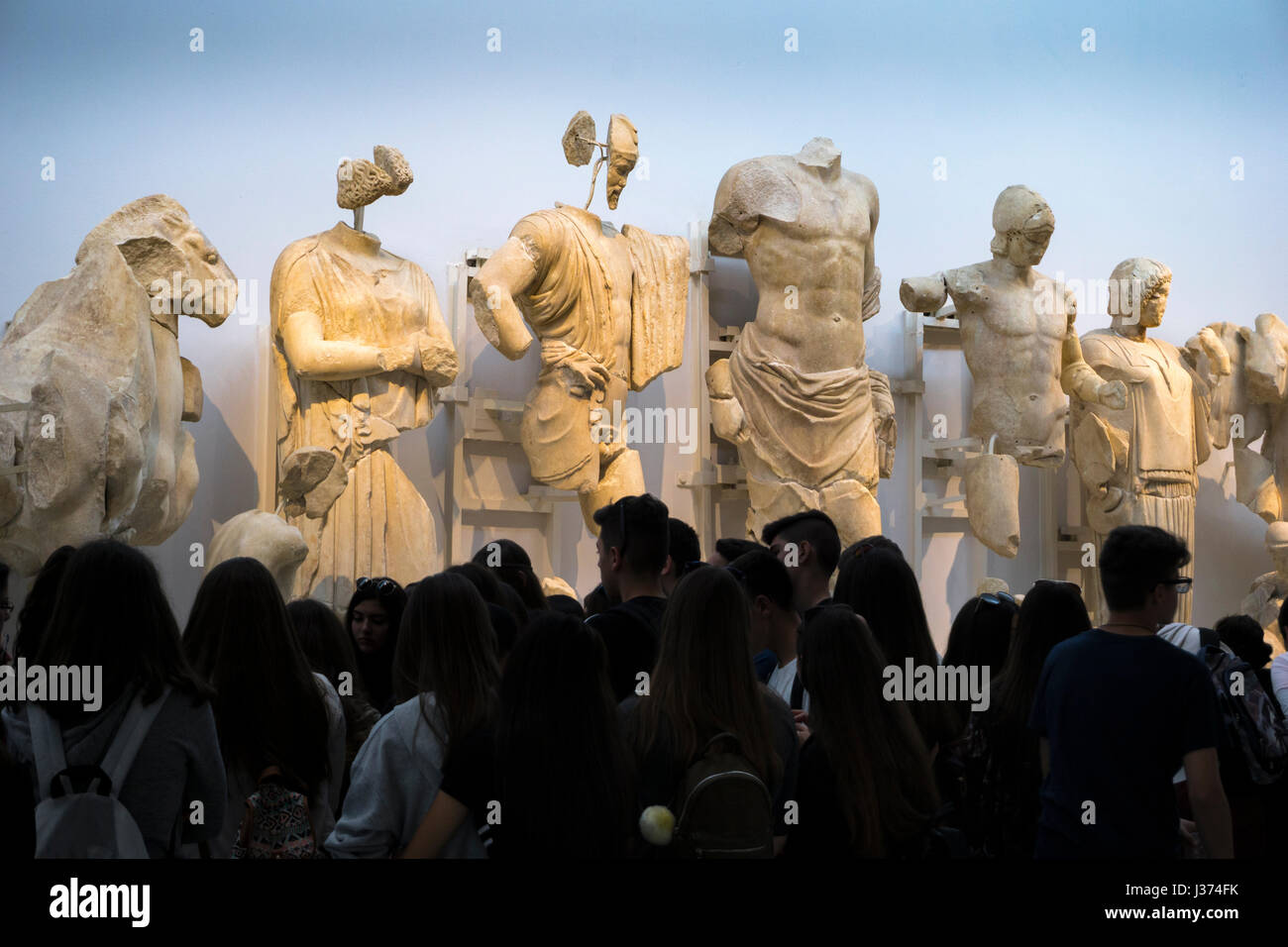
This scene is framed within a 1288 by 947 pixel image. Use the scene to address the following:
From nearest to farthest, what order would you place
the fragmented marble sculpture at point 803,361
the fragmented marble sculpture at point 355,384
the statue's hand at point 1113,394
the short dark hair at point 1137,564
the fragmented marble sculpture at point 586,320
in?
1. the short dark hair at point 1137,564
2. the fragmented marble sculpture at point 355,384
3. the fragmented marble sculpture at point 586,320
4. the fragmented marble sculpture at point 803,361
5. the statue's hand at point 1113,394

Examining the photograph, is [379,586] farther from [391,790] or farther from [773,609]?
[391,790]

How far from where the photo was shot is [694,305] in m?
9.56

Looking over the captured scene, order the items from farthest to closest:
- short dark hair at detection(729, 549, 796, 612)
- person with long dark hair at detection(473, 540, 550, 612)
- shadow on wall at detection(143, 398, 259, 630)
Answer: shadow on wall at detection(143, 398, 259, 630), person with long dark hair at detection(473, 540, 550, 612), short dark hair at detection(729, 549, 796, 612)

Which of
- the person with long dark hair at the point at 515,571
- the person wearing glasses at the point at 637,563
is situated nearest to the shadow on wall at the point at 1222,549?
the person with long dark hair at the point at 515,571

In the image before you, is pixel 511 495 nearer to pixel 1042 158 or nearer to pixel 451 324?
pixel 451 324

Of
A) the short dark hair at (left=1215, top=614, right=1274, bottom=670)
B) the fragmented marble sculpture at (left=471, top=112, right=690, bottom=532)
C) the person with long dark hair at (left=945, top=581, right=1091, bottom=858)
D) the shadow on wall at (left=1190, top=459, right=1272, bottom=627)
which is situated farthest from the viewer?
the shadow on wall at (left=1190, top=459, right=1272, bottom=627)

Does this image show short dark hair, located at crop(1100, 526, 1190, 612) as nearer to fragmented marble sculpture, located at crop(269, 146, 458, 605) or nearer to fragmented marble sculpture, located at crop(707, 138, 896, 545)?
fragmented marble sculpture, located at crop(269, 146, 458, 605)

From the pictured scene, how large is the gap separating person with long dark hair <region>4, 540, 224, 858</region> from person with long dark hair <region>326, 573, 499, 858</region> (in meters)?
0.31

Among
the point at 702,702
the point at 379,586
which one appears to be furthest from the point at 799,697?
the point at 379,586

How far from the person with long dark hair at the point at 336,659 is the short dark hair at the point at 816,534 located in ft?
4.39

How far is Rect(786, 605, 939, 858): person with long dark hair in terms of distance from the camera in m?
3.18

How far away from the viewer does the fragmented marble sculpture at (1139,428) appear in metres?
9.87

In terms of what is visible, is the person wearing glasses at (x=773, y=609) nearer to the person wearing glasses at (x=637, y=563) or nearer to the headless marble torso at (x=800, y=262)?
the person wearing glasses at (x=637, y=563)

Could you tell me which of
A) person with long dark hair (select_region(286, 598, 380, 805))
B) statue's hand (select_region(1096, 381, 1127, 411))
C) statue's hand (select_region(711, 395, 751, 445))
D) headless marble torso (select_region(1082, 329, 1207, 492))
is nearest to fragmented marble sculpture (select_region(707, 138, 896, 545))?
statue's hand (select_region(711, 395, 751, 445))
